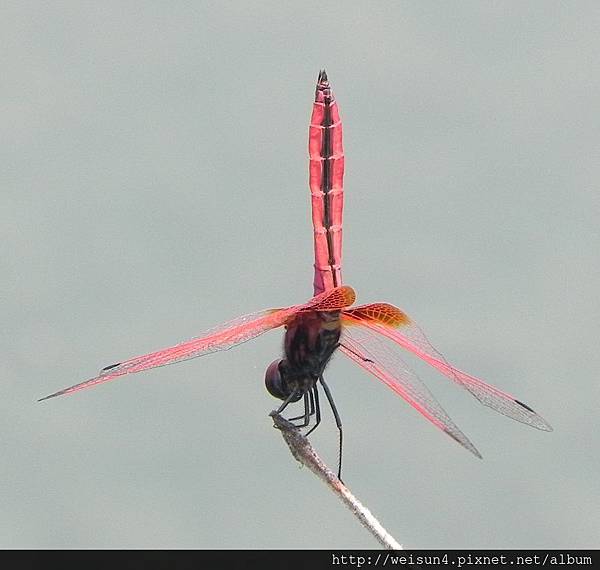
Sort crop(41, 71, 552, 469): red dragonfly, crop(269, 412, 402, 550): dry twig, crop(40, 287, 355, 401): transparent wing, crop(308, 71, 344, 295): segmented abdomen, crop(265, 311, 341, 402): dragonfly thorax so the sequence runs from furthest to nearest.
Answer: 1. crop(308, 71, 344, 295): segmented abdomen
2. crop(265, 311, 341, 402): dragonfly thorax
3. crop(41, 71, 552, 469): red dragonfly
4. crop(40, 287, 355, 401): transparent wing
5. crop(269, 412, 402, 550): dry twig

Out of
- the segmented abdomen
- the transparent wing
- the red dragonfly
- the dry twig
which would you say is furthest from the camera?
the segmented abdomen

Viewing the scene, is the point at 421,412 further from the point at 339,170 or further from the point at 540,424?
the point at 339,170

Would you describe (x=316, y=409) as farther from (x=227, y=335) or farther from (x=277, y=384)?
(x=227, y=335)

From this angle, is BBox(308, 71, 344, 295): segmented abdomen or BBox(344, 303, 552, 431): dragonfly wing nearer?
BBox(344, 303, 552, 431): dragonfly wing

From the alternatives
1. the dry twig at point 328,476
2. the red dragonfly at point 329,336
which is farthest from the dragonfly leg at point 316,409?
the dry twig at point 328,476

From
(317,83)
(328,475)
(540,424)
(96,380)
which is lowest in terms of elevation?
(540,424)

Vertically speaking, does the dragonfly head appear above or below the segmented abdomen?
below

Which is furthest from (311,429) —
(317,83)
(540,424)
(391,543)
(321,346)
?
(317,83)

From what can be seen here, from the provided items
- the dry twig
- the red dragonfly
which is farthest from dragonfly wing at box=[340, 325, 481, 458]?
the dry twig

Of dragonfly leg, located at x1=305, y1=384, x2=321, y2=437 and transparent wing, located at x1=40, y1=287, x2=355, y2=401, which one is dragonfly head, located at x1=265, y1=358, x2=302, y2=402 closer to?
dragonfly leg, located at x1=305, y1=384, x2=321, y2=437
